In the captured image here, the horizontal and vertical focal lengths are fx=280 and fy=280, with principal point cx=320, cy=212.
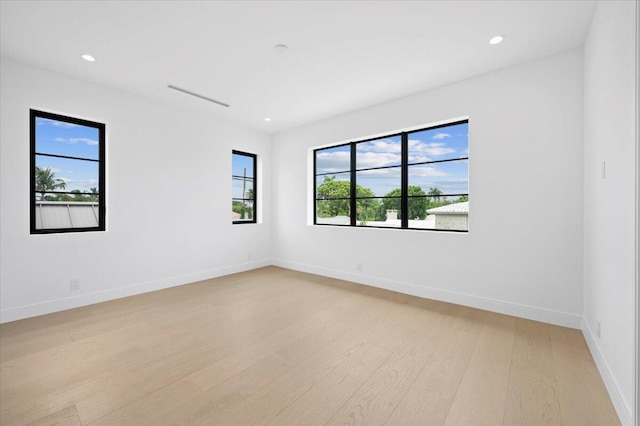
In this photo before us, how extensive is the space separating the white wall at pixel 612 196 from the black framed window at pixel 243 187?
495 cm

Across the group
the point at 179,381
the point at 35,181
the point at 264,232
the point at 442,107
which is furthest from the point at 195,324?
the point at 442,107

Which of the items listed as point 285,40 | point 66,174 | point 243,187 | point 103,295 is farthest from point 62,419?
point 243,187

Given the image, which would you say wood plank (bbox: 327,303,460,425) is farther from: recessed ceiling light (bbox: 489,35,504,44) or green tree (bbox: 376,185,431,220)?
recessed ceiling light (bbox: 489,35,504,44)

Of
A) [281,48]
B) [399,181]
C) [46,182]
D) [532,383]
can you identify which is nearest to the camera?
[532,383]

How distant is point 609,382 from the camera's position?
185 centimetres

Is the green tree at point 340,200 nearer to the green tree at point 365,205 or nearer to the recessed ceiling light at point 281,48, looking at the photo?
the green tree at point 365,205

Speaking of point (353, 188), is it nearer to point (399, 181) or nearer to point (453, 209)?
point (399, 181)

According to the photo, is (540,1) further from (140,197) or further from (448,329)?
(140,197)

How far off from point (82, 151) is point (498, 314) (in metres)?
5.52

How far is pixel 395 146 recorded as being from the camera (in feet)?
14.4

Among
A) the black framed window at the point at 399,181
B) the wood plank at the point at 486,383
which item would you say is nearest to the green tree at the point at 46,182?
the black framed window at the point at 399,181

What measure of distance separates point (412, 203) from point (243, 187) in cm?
329

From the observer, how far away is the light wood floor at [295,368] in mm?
1677

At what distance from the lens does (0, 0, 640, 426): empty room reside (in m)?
1.82
